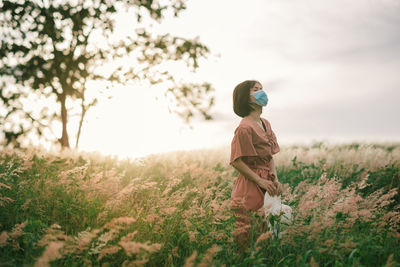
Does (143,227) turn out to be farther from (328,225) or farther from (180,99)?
(180,99)

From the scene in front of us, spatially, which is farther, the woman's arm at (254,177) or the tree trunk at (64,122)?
the tree trunk at (64,122)

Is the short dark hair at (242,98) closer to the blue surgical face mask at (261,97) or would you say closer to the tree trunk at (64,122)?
the blue surgical face mask at (261,97)

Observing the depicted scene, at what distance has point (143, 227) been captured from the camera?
3.80 metres

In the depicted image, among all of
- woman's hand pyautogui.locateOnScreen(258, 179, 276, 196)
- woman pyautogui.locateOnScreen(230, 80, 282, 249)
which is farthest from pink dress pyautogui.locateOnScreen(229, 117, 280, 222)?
woman's hand pyautogui.locateOnScreen(258, 179, 276, 196)

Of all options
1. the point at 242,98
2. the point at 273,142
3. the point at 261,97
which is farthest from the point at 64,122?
the point at 261,97

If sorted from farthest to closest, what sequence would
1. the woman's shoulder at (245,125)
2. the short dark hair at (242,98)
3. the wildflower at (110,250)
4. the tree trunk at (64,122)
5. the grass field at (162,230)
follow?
1. the tree trunk at (64,122)
2. the short dark hair at (242,98)
3. the woman's shoulder at (245,125)
4. the grass field at (162,230)
5. the wildflower at (110,250)

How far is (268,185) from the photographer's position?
3799 millimetres

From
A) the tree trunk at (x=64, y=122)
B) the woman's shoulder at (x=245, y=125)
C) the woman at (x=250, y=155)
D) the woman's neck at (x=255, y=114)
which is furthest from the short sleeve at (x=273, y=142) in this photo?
the tree trunk at (x=64, y=122)

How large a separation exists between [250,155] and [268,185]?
39 centimetres

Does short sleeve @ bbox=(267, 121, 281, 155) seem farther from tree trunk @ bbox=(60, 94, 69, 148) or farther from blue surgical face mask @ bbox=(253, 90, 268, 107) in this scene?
tree trunk @ bbox=(60, 94, 69, 148)

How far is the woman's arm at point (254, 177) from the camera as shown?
3789 millimetres

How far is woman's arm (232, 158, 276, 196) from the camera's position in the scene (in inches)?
149

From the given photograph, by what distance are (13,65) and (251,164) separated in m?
11.5

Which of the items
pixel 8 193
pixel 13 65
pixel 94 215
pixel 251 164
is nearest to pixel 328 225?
pixel 251 164
